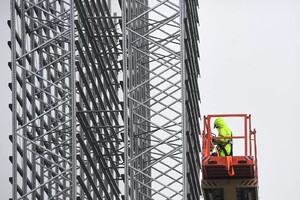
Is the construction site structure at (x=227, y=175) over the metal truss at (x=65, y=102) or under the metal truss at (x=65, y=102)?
under

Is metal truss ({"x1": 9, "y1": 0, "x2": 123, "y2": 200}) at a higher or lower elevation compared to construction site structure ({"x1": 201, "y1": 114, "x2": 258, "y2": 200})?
higher

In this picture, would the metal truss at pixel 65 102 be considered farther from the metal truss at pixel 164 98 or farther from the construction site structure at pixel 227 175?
the construction site structure at pixel 227 175

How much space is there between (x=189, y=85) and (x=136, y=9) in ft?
26.6

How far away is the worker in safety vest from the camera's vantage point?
33.2m

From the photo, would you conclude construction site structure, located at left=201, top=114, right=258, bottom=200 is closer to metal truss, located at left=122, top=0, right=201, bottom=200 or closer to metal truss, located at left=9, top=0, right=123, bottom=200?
metal truss, located at left=122, top=0, right=201, bottom=200

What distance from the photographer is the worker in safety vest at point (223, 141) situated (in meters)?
33.2

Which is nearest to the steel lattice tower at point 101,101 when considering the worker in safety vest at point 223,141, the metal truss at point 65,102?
the metal truss at point 65,102

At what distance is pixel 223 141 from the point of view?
109ft

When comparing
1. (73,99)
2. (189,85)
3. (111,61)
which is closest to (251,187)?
(189,85)

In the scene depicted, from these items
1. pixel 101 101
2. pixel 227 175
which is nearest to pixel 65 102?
pixel 101 101

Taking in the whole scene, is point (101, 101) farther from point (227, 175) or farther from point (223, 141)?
point (227, 175)

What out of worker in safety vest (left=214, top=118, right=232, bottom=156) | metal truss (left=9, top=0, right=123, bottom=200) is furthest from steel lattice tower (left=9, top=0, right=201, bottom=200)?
worker in safety vest (left=214, top=118, right=232, bottom=156)

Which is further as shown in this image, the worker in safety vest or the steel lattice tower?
the worker in safety vest

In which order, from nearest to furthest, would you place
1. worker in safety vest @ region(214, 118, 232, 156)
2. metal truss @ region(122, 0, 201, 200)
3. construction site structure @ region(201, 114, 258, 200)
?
metal truss @ region(122, 0, 201, 200)
construction site structure @ region(201, 114, 258, 200)
worker in safety vest @ region(214, 118, 232, 156)
